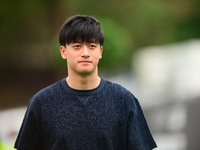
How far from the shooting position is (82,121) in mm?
3115

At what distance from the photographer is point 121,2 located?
16.1 metres

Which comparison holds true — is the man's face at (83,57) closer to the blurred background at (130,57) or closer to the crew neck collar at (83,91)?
the crew neck collar at (83,91)

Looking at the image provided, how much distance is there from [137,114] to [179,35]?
19.6 meters

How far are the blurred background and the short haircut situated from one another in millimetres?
4082

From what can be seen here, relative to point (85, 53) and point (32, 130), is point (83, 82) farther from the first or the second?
point (32, 130)

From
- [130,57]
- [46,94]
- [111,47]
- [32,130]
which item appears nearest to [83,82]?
[46,94]

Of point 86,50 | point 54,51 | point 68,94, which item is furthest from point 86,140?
point 54,51

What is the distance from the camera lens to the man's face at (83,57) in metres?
3.10

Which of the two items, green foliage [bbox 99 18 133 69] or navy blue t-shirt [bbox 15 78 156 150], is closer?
navy blue t-shirt [bbox 15 78 156 150]

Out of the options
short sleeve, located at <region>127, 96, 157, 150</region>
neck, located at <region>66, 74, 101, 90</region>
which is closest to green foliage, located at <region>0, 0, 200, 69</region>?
short sleeve, located at <region>127, 96, 157, 150</region>

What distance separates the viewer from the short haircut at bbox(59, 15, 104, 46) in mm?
3135

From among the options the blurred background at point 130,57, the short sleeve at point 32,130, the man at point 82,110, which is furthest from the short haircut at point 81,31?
the blurred background at point 130,57

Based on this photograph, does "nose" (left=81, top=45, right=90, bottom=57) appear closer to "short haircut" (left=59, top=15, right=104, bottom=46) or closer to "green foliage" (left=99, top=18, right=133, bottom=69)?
"short haircut" (left=59, top=15, right=104, bottom=46)

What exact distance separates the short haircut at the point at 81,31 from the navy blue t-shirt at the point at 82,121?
12.5 inches
